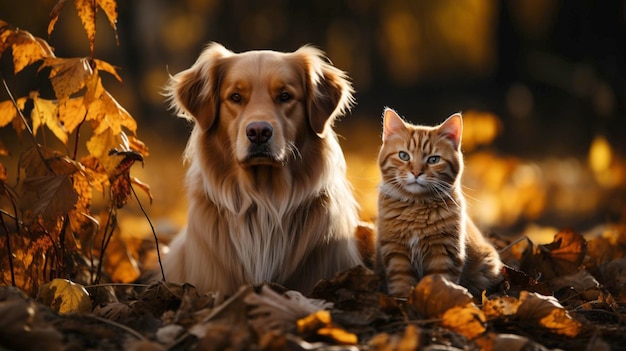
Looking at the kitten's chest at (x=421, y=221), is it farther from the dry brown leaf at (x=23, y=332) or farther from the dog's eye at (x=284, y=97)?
the dry brown leaf at (x=23, y=332)

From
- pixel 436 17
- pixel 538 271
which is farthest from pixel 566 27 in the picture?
pixel 538 271

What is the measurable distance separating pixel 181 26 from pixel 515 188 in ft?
21.3

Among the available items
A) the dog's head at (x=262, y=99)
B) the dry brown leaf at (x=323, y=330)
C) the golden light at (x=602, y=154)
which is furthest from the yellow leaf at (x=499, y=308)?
the golden light at (x=602, y=154)

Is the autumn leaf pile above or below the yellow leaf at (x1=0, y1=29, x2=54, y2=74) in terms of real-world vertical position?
below

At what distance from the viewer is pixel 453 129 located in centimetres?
371

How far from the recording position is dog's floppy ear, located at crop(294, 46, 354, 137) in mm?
4000

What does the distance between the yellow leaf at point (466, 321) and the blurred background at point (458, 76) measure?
4.27 meters

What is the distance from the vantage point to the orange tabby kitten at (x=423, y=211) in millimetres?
3547

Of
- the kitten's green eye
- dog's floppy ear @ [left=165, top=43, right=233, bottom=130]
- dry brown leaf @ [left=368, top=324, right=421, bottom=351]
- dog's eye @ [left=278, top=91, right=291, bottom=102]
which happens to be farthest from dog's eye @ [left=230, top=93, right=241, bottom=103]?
dry brown leaf @ [left=368, top=324, right=421, bottom=351]

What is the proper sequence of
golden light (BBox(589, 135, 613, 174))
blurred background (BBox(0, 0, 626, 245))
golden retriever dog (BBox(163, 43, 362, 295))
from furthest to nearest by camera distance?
blurred background (BBox(0, 0, 626, 245)) → golden light (BBox(589, 135, 613, 174)) → golden retriever dog (BBox(163, 43, 362, 295))

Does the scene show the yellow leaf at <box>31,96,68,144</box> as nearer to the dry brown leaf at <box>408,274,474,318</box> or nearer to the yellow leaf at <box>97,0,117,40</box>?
the yellow leaf at <box>97,0,117,40</box>

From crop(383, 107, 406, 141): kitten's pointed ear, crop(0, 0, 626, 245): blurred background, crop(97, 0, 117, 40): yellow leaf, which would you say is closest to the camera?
crop(97, 0, 117, 40): yellow leaf

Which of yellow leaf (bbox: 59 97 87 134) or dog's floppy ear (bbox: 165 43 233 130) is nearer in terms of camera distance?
yellow leaf (bbox: 59 97 87 134)

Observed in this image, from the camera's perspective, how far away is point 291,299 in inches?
110
